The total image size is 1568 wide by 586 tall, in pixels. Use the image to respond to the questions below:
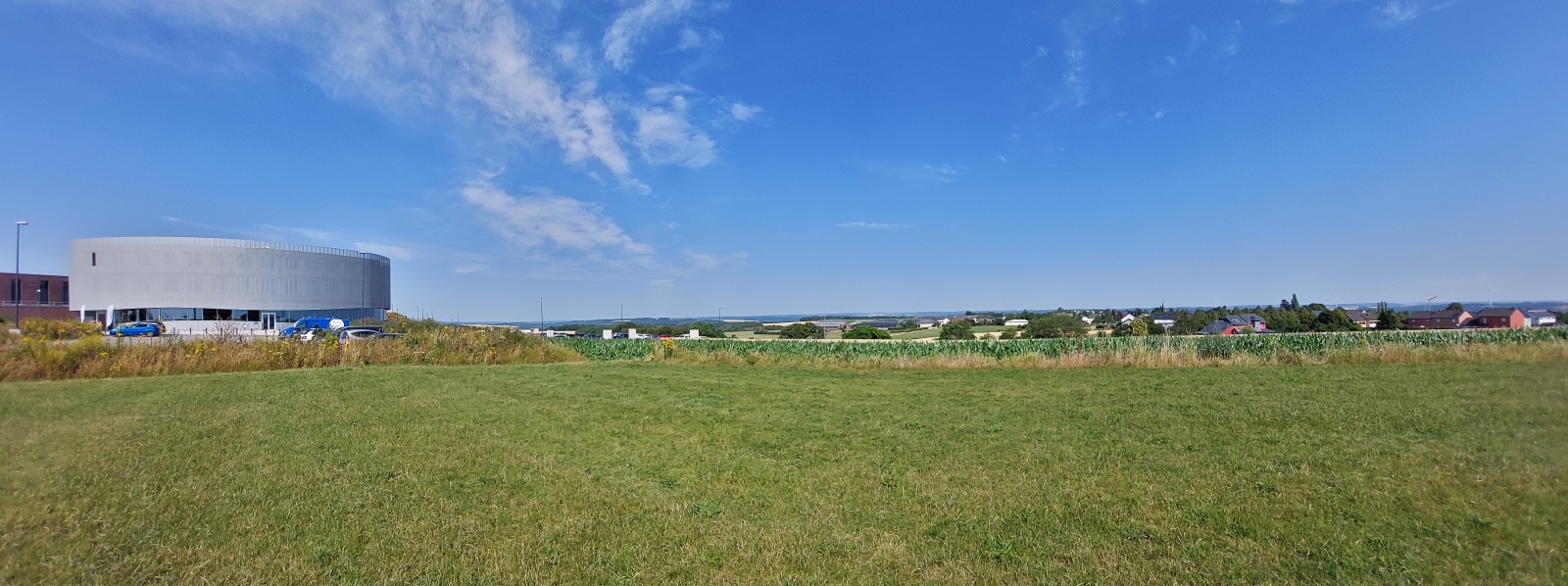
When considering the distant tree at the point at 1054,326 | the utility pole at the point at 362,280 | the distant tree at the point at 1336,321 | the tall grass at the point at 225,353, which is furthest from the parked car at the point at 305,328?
the utility pole at the point at 362,280

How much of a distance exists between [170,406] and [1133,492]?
39.2ft

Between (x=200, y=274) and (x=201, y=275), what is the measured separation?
135mm

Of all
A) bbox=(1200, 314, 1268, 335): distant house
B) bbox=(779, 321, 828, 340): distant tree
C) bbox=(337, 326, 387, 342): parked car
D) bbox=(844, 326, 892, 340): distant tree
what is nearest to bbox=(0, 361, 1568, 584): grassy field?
bbox=(1200, 314, 1268, 335): distant house

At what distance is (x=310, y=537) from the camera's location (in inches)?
152

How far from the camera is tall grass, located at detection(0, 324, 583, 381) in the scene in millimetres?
13719

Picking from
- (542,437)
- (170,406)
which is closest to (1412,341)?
(542,437)

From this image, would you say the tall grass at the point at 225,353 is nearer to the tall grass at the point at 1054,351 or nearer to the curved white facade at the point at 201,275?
the tall grass at the point at 1054,351

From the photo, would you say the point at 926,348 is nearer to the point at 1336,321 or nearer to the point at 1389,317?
the point at 1336,321

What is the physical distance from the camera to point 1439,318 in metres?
3.18

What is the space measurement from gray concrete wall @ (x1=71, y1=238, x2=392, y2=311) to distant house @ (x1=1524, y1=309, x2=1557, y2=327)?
82.1 meters

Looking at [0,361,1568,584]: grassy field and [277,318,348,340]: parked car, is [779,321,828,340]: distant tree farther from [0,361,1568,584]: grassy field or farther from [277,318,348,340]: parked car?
[0,361,1568,584]: grassy field

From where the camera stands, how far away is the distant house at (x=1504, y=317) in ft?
9.27

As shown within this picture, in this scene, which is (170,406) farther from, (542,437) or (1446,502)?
(1446,502)

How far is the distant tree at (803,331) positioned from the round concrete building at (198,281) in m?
52.4
